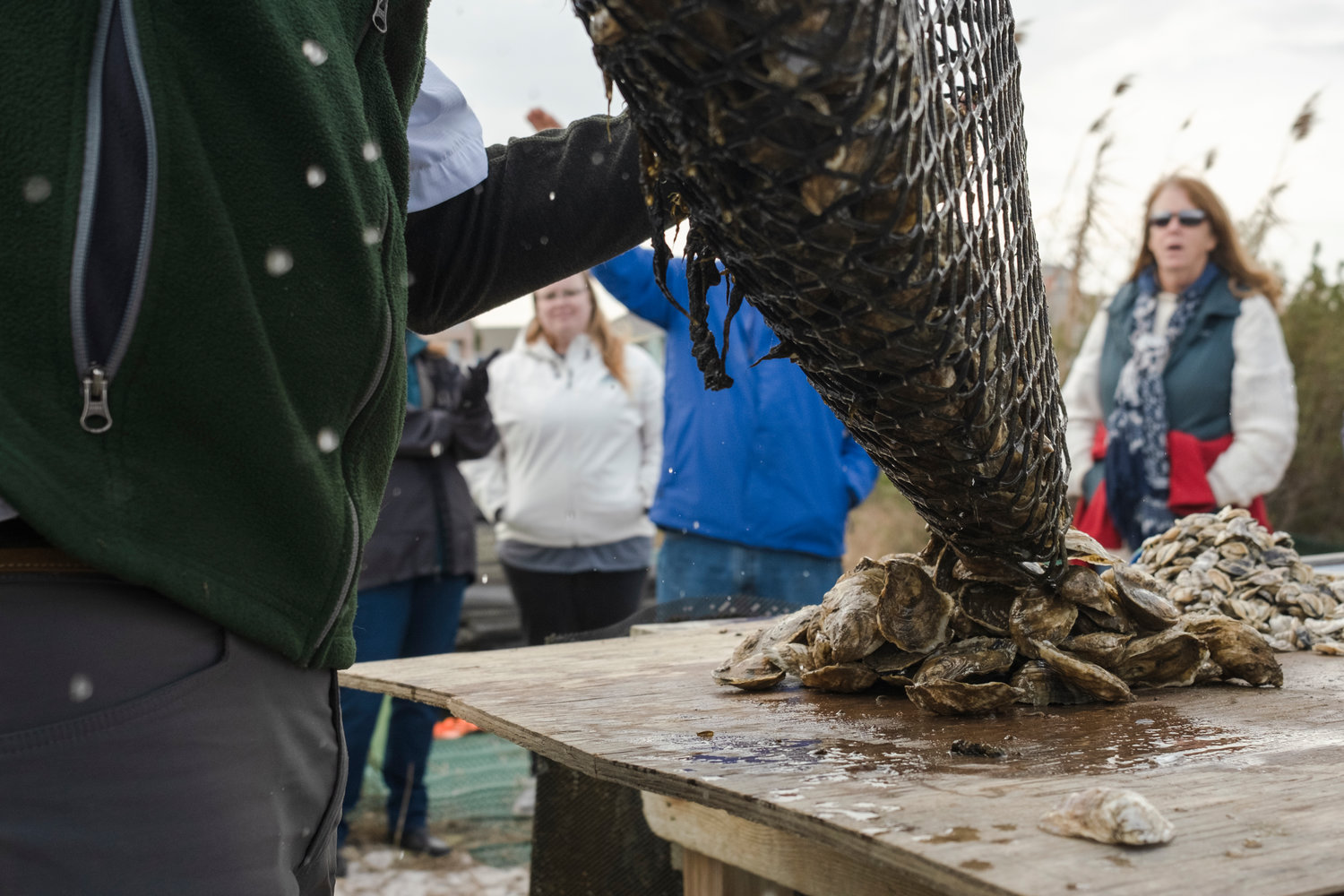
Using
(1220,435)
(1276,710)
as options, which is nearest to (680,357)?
(1220,435)

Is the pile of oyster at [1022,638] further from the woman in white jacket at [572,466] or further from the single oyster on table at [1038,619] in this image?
the woman in white jacket at [572,466]

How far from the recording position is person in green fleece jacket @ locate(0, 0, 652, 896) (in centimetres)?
113

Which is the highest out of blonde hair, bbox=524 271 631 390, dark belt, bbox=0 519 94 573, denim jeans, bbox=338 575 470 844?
blonde hair, bbox=524 271 631 390

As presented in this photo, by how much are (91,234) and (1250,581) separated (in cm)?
221

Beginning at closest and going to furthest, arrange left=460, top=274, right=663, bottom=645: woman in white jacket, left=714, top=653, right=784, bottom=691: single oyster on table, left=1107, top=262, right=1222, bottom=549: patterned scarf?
left=714, top=653, right=784, bottom=691: single oyster on table, left=1107, top=262, right=1222, bottom=549: patterned scarf, left=460, top=274, right=663, bottom=645: woman in white jacket

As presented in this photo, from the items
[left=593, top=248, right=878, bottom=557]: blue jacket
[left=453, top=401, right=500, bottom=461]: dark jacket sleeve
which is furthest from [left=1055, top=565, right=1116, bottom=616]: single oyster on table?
[left=453, top=401, right=500, bottom=461]: dark jacket sleeve

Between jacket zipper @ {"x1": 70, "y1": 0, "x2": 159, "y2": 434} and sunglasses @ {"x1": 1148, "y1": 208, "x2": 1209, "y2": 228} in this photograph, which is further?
sunglasses @ {"x1": 1148, "y1": 208, "x2": 1209, "y2": 228}

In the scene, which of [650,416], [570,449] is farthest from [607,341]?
[570,449]

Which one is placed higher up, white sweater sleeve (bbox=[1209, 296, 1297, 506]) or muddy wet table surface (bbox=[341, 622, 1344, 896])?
white sweater sleeve (bbox=[1209, 296, 1297, 506])

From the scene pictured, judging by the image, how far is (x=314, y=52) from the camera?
4.14ft

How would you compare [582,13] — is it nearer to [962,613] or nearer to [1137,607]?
[962,613]

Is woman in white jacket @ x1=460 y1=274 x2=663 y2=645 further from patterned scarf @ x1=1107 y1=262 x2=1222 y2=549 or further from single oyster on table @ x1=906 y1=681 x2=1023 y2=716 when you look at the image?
single oyster on table @ x1=906 y1=681 x2=1023 y2=716

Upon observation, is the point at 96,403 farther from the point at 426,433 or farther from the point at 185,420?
the point at 426,433

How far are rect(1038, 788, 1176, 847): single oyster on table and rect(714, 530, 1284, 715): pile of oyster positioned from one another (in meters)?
0.61
